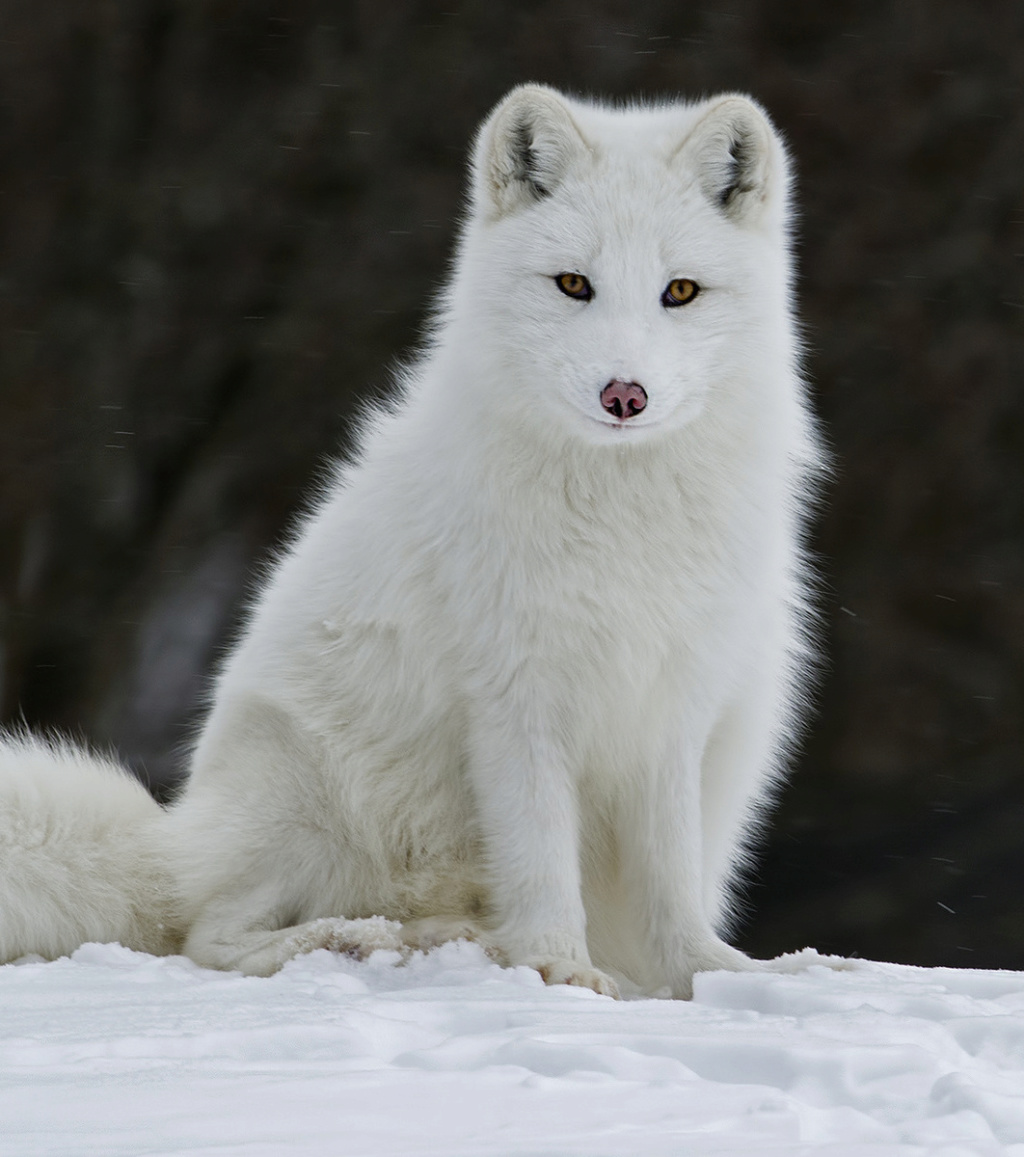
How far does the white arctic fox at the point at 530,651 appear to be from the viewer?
2.52m

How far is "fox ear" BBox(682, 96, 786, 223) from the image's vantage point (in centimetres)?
263

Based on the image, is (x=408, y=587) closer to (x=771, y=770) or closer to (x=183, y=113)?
(x=771, y=770)

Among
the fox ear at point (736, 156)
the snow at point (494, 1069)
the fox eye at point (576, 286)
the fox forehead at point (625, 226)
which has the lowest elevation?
the snow at point (494, 1069)

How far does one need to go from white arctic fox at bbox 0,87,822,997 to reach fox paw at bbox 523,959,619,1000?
17mm

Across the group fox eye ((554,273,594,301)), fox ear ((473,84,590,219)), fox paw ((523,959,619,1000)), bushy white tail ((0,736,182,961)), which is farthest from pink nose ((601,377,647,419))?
bushy white tail ((0,736,182,961))

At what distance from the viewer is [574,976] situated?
2373 mm

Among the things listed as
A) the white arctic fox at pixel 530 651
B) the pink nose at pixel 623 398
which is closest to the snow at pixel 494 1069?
the white arctic fox at pixel 530 651

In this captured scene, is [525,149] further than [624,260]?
Yes

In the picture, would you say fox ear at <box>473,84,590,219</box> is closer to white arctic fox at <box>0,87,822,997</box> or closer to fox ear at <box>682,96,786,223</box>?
white arctic fox at <box>0,87,822,997</box>

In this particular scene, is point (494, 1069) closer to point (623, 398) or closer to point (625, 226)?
point (623, 398)

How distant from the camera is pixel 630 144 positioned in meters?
2.66

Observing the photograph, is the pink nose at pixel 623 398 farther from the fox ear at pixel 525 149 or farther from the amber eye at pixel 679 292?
the fox ear at pixel 525 149

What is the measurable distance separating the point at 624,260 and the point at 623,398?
0.93 feet

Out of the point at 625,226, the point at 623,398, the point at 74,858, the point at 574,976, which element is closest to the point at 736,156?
the point at 625,226
